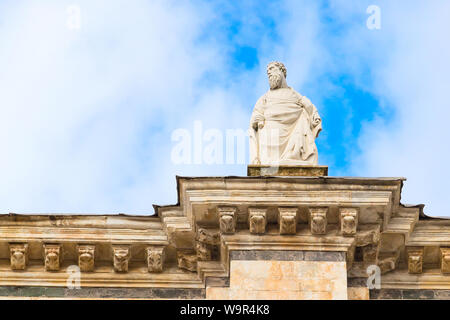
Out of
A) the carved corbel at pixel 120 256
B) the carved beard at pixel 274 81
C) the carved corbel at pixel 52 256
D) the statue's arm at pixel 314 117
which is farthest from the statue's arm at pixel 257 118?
the carved corbel at pixel 52 256

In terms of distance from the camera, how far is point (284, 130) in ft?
81.1

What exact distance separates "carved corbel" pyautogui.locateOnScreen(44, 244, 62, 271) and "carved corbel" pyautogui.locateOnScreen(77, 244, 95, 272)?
329mm

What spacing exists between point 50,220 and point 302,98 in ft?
16.4

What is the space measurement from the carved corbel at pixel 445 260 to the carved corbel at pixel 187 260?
3.87 metres

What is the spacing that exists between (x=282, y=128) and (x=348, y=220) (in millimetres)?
2796

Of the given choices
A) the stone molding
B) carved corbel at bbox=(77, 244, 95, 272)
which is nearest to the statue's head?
the stone molding

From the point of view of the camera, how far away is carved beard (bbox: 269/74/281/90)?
25.6 meters

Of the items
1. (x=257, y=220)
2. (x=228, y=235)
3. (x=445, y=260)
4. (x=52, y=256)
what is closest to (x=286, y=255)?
(x=257, y=220)

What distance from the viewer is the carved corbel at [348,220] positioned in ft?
73.9

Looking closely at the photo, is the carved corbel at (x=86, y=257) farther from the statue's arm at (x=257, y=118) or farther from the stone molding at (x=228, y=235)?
the statue's arm at (x=257, y=118)

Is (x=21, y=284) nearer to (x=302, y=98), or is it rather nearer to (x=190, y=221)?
(x=190, y=221)

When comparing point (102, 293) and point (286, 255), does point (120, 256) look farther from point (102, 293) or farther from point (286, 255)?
point (286, 255)
